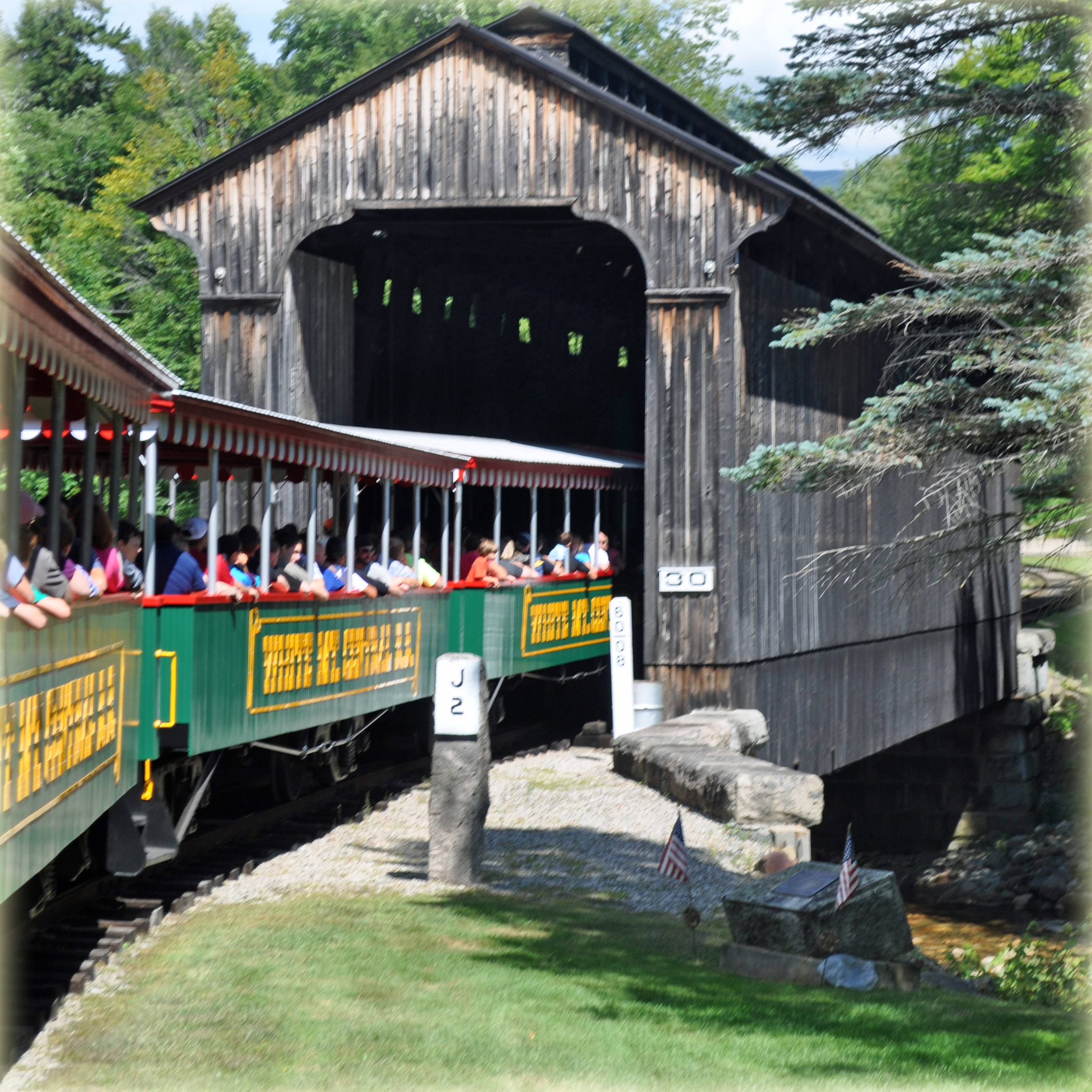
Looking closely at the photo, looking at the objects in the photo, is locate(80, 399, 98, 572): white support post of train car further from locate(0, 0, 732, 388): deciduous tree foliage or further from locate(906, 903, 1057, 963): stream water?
locate(0, 0, 732, 388): deciduous tree foliage

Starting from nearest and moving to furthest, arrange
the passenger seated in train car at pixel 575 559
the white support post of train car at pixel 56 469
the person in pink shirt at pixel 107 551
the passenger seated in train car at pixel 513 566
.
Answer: the white support post of train car at pixel 56 469, the person in pink shirt at pixel 107 551, the passenger seated in train car at pixel 513 566, the passenger seated in train car at pixel 575 559

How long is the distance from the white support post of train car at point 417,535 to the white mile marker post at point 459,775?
4665 mm

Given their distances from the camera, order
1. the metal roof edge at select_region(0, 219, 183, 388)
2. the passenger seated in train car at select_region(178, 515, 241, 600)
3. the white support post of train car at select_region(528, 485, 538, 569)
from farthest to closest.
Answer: the white support post of train car at select_region(528, 485, 538, 569) → the passenger seated in train car at select_region(178, 515, 241, 600) → the metal roof edge at select_region(0, 219, 183, 388)

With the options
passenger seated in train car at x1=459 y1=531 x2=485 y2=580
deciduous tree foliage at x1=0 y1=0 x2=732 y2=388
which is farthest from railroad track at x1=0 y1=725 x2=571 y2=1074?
deciduous tree foliage at x1=0 y1=0 x2=732 y2=388

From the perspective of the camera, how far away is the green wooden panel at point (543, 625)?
18.3 meters

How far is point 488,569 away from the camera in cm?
1841

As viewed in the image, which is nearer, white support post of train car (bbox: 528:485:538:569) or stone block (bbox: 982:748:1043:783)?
white support post of train car (bbox: 528:485:538:569)

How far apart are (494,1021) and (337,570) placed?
6489 millimetres

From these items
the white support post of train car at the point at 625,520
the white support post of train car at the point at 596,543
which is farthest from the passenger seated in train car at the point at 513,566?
the white support post of train car at the point at 625,520

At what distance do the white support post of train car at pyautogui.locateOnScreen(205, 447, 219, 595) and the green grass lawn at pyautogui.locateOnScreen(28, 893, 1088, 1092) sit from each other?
7.49ft

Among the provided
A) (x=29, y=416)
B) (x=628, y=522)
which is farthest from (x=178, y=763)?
(x=628, y=522)

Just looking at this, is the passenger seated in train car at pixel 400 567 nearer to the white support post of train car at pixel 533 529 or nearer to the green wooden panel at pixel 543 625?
the green wooden panel at pixel 543 625

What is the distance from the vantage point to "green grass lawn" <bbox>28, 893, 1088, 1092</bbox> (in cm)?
680

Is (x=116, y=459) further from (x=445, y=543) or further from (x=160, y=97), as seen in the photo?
(x=160, y=97)
